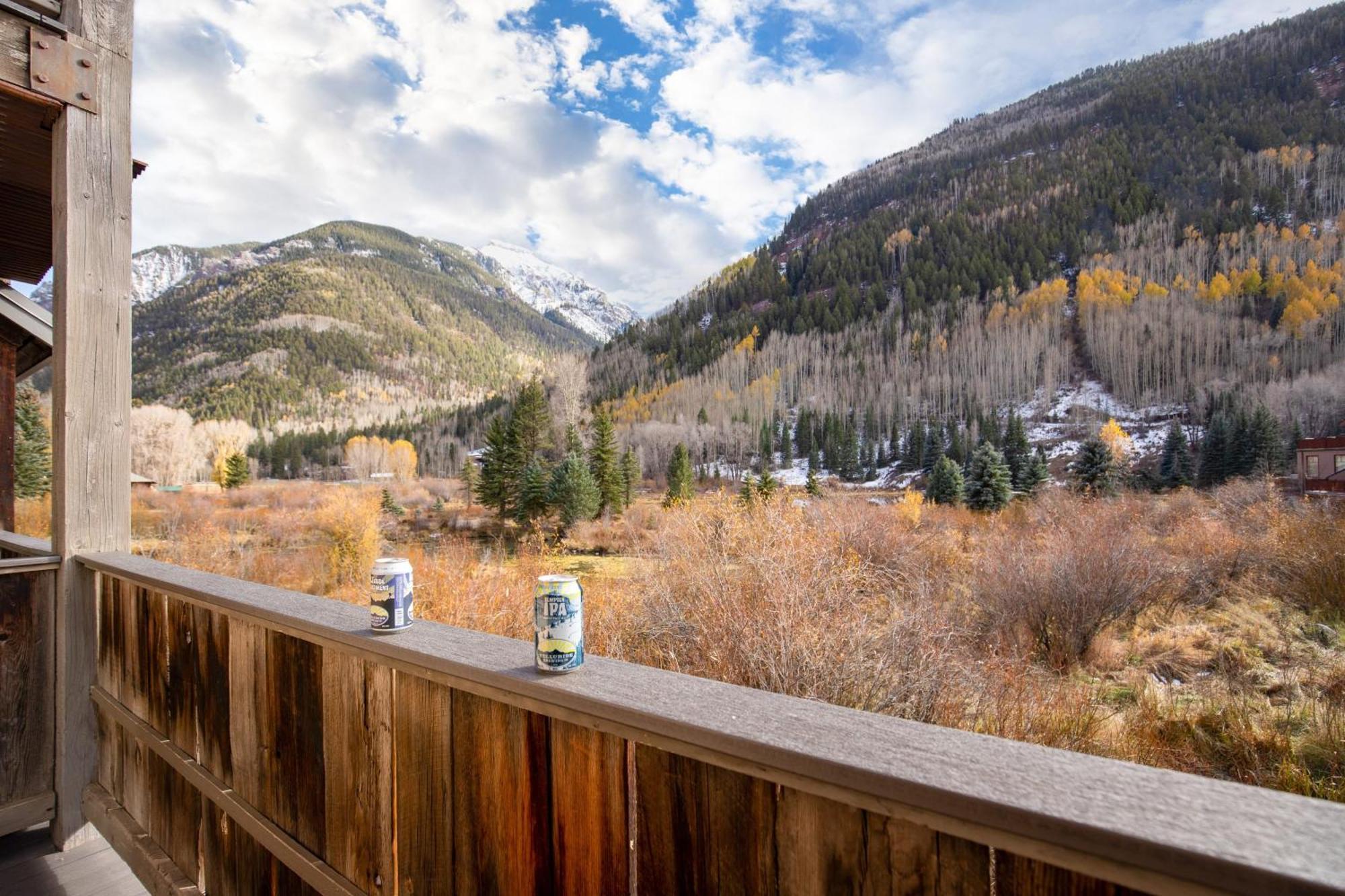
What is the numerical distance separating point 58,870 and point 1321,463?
118 feet

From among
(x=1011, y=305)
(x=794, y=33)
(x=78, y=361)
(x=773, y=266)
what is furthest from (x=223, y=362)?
(x=78, y=361)

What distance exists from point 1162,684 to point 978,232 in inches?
3310

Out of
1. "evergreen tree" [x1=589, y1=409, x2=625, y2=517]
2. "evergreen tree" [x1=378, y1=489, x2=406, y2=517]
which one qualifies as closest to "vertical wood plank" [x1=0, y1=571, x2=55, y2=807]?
"evergreen tree" [x1=589, y1=409, x2=625, y2=517]

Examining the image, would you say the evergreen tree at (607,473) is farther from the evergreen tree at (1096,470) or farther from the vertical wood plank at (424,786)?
the vertical wood plank at (424,786)

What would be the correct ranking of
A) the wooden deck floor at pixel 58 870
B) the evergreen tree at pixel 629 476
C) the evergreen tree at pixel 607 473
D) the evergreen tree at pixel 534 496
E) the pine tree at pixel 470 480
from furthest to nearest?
the pine tree at pixel 470 480 → the evergreen tree at pixel 629 476 → the evergreen tree at pixel 607 473 → the evergreen tree at pixel 534 496 → the wooden deck floor at pixel 58 870

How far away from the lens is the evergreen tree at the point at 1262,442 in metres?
31.7

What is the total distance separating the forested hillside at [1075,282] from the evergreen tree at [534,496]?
91.9 ft

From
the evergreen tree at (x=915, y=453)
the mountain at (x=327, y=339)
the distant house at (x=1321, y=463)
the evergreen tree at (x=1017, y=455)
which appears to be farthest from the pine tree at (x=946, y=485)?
the mountain at (x=327, y=339)

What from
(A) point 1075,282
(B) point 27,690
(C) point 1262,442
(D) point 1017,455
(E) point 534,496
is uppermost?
(A) point 1075,282

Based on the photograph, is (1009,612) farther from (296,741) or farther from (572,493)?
(572,493)

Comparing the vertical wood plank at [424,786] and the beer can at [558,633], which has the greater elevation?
the beer can at [558,633]

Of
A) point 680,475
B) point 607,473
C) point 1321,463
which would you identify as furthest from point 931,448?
point 607,473

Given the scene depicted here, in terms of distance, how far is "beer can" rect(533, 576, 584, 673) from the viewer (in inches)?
41.7

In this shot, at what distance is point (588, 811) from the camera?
39.2 inches
